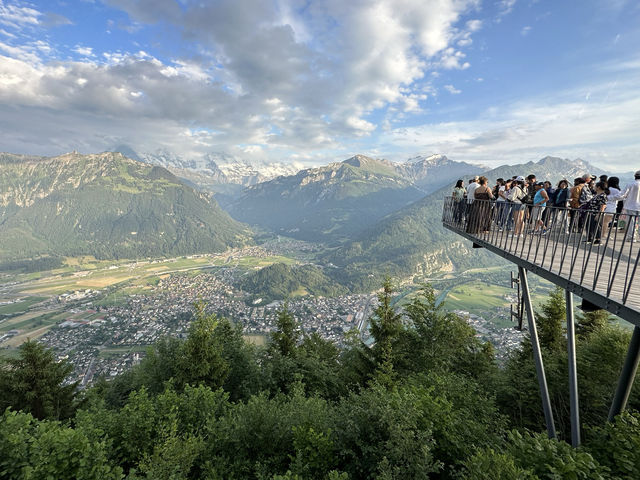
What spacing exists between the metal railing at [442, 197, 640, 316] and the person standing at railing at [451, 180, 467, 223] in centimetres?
5

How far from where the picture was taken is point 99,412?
1052 centimetres

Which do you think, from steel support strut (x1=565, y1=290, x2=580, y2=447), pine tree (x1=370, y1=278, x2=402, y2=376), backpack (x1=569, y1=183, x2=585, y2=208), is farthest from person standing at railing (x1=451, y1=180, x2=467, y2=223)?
steel support strut (x1=565, y1=290, x2=580, y2=447)

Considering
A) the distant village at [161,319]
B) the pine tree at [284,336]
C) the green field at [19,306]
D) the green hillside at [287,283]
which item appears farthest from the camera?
the green hillside at [287,283]

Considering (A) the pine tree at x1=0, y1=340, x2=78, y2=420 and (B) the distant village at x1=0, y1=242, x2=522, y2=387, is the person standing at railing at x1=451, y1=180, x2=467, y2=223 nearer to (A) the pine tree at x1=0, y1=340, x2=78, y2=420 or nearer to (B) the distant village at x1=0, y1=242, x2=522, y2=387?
(A) the pine tree at x1=0, y1=340, x2=78, y2=420

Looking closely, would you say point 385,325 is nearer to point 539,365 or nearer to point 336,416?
point 336,416

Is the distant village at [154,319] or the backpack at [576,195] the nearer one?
the backpack at [576,195]

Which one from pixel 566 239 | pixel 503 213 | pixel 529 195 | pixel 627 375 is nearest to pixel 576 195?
pixel 529 195

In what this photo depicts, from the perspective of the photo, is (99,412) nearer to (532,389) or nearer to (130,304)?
(532,389)

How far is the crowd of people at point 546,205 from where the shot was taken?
9.00 metres

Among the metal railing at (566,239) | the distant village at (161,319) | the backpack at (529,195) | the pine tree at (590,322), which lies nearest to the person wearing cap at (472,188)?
the metal railing at (566,239)

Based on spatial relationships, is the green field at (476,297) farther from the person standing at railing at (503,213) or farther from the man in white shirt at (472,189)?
the person standing at railing at (503,213)

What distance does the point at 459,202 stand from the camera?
14305mm

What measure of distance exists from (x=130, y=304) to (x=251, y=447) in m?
135

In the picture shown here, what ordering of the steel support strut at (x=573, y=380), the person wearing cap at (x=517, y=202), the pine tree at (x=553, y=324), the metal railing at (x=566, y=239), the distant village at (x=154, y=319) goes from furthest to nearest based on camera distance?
the distant village at (x=154, y=319) → the pine tree at (x=553, y=324) → the person wearing cap at (x=517, y=202) → the steel support strut at (x=573, y=380) → the metal railing at (x=566, y=239)
